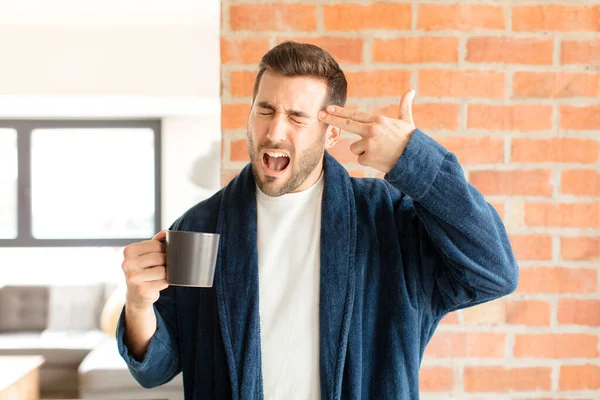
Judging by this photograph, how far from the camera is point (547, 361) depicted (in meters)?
1.56

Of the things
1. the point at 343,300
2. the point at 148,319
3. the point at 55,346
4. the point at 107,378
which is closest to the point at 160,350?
the point at 148,319

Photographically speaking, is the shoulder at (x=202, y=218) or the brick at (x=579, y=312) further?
the brick at (x=579, y=312)

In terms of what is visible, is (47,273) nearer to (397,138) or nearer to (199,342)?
(199,342)

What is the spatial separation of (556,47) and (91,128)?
537cm

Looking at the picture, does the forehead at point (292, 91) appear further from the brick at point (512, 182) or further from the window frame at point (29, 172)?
→ the window frame at point (29, 172)

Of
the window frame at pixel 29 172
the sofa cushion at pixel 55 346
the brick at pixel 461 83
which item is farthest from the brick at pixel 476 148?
the window frame at pixel 29 172

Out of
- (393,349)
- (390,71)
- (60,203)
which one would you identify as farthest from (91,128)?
(393,349)

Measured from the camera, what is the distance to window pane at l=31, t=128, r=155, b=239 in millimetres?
5973

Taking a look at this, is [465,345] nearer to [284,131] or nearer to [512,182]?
[512,182]

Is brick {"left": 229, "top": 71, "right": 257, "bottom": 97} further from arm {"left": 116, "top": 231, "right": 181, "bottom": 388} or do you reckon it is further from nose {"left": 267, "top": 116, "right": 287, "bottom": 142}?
arm {"left": 116, "top": 231, "right": 181, "bottom": 388}

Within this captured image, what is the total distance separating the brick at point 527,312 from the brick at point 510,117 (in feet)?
1.59

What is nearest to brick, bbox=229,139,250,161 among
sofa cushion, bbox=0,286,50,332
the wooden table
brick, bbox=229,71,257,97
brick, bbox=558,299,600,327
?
brick, bbox=229,71,257,97

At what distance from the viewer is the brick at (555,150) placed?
1.54 metres

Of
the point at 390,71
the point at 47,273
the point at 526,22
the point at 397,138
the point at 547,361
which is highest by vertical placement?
the point at 526,22
